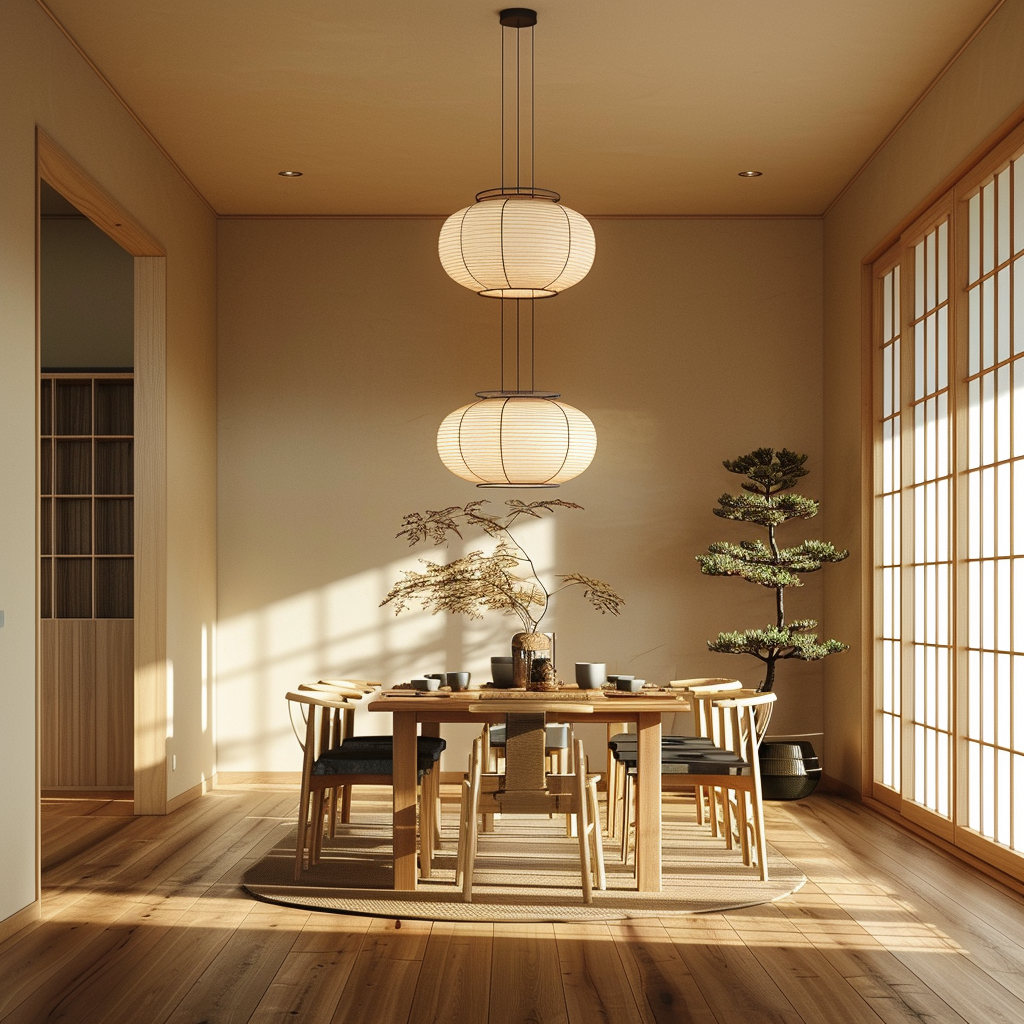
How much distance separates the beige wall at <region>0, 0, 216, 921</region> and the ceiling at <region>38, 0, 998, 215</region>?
0.74ft

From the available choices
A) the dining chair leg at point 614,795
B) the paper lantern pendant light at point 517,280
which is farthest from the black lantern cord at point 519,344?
the dining chair leg at point 614,795

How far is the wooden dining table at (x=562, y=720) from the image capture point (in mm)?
4379

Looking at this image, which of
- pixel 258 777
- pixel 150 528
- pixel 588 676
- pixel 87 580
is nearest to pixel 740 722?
pixel 588 676

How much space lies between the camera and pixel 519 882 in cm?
452

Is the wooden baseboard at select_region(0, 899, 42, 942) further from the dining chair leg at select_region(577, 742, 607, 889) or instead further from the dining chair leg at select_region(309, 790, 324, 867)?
the dining chair leg at select_region(577, 742, 607, 889)

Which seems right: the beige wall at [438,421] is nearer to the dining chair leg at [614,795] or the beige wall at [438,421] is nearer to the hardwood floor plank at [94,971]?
the dining chair leg at [614,795]

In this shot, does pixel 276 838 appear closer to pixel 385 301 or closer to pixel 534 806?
pixel 534 806

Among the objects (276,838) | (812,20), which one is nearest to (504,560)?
(276,838)

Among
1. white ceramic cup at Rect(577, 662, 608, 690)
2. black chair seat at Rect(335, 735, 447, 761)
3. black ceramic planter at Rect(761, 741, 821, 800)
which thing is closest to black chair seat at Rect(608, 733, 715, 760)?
white ceramic cup at Rect(577, 662, 608, 690)

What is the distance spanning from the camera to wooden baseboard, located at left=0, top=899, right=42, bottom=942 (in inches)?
153

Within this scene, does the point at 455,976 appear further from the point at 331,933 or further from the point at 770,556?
the point at 770,556

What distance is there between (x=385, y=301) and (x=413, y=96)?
1.93 meters

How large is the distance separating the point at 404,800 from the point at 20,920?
4.50ft

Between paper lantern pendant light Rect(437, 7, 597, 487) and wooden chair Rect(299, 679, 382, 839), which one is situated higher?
paper lantern pendant light Rect(437, 7, 597, 487)
